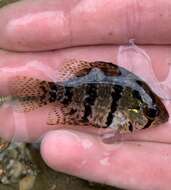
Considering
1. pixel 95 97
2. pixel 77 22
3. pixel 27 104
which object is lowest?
pixel 27 104

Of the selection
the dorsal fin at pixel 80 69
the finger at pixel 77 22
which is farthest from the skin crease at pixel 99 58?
the dorsal fin at pixel 80 69

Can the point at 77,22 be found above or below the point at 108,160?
above

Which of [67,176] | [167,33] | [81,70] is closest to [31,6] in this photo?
[81,70]

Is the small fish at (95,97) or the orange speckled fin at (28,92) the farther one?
the orange speckled fin at (28,92)

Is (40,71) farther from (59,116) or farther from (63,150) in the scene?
(63,150)

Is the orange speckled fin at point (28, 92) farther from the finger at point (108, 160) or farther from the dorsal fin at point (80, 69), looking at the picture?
the finger at point (108, 160)

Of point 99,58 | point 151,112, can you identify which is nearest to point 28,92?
point 99,58
